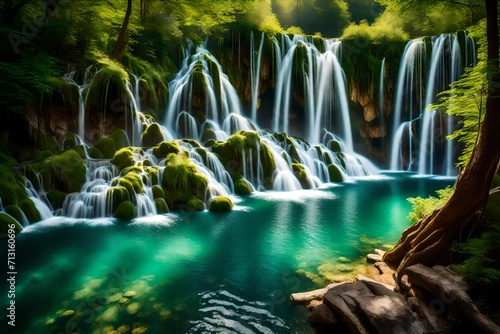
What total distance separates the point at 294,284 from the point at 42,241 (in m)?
7.26

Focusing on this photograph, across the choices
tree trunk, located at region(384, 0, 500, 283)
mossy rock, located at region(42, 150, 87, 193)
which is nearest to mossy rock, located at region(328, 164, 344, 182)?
tree trunk, located at region(384, 0, 500, 283)

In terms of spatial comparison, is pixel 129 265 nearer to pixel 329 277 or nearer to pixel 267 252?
pixel 267 252

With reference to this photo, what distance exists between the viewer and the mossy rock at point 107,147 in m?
14.6

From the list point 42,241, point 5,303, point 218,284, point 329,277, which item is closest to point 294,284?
point 329,277

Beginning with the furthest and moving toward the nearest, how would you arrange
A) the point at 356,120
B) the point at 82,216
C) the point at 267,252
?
the point at 356,120, the point at 82,216, the point at 267,252

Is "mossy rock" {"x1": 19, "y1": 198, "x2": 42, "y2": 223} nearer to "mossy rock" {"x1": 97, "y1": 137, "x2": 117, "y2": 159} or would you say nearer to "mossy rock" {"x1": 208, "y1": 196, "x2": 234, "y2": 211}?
"mossy rock" {"x1": 97, "y1": 137, "x2": 117, "y2": 159}

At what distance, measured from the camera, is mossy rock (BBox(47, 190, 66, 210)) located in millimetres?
10951

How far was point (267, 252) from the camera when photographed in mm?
8109

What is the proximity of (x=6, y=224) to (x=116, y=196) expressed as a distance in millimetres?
3270

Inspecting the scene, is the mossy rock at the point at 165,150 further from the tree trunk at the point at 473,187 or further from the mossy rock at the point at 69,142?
the tree trunk at the point at 473,187

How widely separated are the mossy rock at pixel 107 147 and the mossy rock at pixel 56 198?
12.0ft

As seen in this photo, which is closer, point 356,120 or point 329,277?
point 329,277

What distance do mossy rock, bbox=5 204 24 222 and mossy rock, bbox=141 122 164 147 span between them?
24.4 feet

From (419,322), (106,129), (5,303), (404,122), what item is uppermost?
(404,122)
